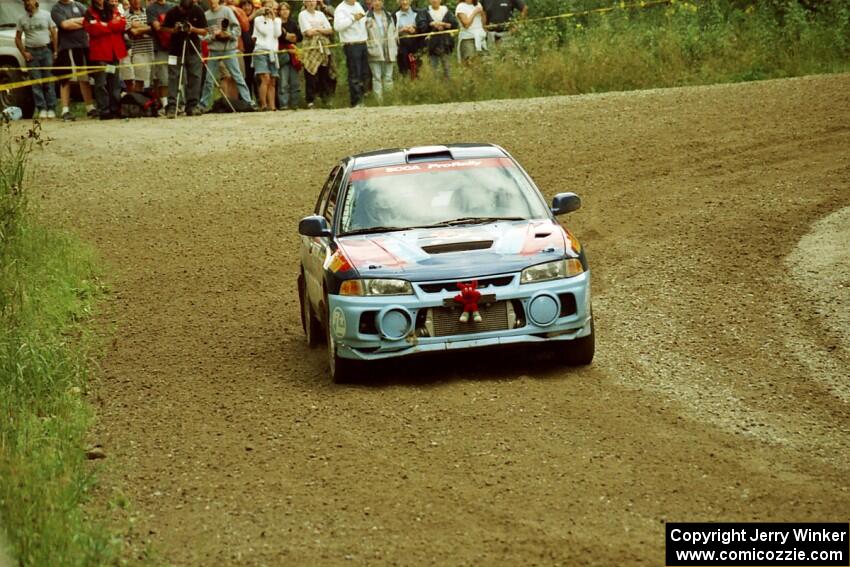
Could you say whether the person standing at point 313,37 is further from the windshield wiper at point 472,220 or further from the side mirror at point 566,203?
the side mirror at point 566,203

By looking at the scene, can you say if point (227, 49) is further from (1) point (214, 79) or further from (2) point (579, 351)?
(2) point (579, 351)

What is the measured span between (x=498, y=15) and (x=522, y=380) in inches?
767

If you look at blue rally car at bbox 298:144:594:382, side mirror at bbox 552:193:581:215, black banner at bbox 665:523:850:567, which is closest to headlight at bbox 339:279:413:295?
blue rally car at bbox 298:144:594:382

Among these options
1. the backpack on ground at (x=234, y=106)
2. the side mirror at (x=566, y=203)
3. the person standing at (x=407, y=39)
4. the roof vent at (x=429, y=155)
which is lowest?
the backpack on ground at (x=234, y=106)

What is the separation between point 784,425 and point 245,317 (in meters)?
6.40

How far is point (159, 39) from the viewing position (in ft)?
83.6

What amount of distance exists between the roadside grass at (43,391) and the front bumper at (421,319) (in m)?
1.88

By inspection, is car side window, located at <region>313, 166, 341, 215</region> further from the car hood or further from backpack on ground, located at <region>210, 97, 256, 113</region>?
backpack on ground, located at <region>210, 97, 256, 113</region>

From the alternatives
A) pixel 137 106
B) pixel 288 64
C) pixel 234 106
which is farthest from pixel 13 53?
pixel 288 64

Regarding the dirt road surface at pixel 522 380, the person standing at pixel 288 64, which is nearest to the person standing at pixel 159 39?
the person standing at pixel 288 64

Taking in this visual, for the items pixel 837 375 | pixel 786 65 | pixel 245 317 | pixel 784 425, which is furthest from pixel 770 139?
pixel 784 425

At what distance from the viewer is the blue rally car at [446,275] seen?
10.2 m

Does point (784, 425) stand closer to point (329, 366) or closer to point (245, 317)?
point (329, 366)

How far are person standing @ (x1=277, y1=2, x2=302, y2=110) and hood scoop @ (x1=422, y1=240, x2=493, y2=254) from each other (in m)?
16.6
